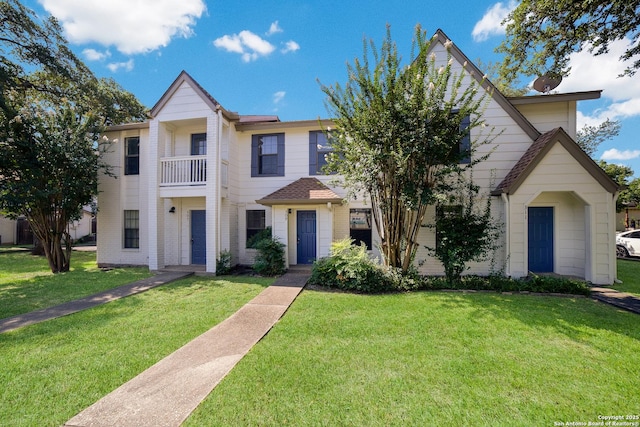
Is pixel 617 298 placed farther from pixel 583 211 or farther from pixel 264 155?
pixel 264 155

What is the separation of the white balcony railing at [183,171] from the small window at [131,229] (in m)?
2.66

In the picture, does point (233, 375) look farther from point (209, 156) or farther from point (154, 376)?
point (209, 156)

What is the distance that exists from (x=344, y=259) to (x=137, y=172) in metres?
9.96

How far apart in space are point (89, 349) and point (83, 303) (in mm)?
3105

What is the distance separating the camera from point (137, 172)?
11.2m

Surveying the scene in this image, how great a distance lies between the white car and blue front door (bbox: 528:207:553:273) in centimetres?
937

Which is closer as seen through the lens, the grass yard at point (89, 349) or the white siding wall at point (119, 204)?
the grass yard at point (89, 349)

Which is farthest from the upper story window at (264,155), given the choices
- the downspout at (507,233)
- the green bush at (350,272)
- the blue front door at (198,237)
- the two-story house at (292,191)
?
the downspout at (507,233)

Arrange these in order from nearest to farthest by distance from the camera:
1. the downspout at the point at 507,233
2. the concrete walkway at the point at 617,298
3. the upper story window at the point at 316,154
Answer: the concrete walkway at the point at 617,298, the downspout at the point at 507,233, the upper story window at the point at 316,154

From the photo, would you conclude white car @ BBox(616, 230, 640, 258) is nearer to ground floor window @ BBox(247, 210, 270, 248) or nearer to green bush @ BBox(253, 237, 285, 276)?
green bush @ BBox(253, 237, 285, 276)

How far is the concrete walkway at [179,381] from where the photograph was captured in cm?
257

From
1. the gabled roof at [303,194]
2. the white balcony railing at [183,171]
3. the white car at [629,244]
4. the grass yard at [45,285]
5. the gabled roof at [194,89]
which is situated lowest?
the grass yard at [45,285]

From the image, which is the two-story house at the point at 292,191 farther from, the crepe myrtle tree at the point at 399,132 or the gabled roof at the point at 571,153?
the crepe myrtle tree at the point at 399,132

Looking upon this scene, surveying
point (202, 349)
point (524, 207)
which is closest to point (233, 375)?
point (202, 349)
